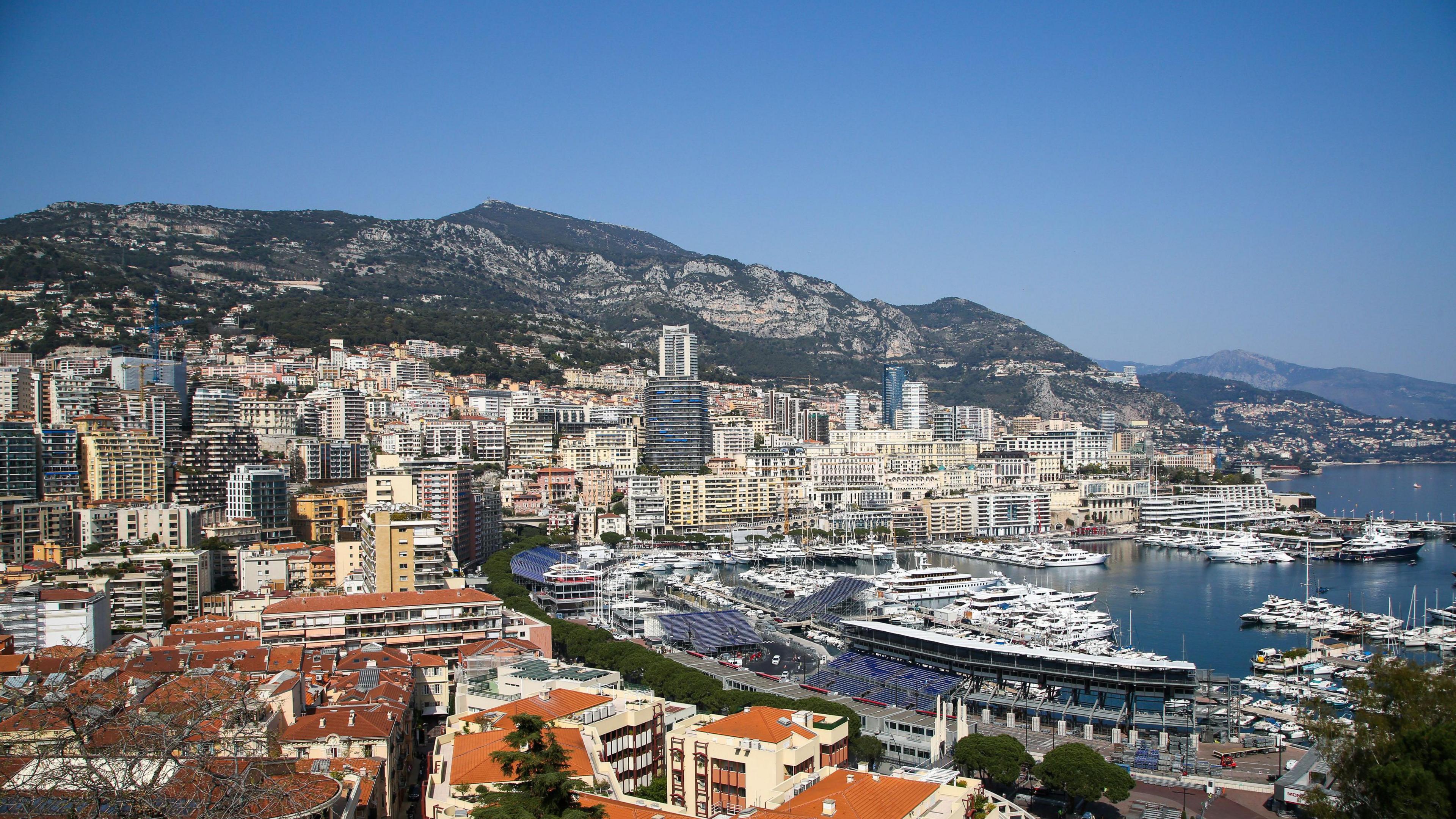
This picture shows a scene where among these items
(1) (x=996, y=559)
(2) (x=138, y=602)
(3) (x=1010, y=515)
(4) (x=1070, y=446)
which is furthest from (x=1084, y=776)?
(4) (x=1070, y=446)

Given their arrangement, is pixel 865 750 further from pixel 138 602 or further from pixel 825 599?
pixel 138 602

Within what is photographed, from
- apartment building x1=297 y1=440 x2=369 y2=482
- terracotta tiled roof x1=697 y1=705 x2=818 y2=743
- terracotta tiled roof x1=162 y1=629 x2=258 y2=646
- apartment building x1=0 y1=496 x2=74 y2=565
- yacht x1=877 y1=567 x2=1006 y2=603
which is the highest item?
apartment building x1=297 y1=440 x2=369 y2=482

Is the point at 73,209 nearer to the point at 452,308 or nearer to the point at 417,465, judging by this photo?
the point at 452,308

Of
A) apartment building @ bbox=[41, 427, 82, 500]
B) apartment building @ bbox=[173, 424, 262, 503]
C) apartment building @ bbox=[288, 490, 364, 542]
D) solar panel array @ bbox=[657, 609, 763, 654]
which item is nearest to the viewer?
solar panel array @ bbox=[657, 609, 763, 654]

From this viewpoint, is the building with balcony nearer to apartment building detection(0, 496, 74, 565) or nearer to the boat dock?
apartment building detection(0, 496, 74, 565)

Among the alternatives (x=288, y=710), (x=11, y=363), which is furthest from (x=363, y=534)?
(x=11, y=363)

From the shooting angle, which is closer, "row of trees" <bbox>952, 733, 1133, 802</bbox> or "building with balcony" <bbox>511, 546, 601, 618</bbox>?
"row of trees" <bbox>952, 733, 1133, 802</bbox>

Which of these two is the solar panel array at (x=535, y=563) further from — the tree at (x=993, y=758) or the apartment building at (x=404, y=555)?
the tree at (x=993, y=758)

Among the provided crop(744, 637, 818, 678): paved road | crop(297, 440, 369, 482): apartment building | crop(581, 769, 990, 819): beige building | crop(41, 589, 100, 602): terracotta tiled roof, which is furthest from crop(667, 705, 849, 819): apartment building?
crop(297, 440, 369, 482): apartment building

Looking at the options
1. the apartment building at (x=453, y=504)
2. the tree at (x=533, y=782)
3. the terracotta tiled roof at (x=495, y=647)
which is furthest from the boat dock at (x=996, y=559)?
the tree at (x=533, y=782)
